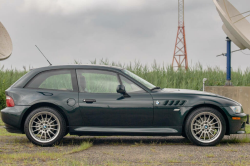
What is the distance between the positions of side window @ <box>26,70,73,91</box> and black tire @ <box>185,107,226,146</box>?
2663mm

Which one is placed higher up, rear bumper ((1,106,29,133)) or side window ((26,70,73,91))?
side window ((26,70,73,91))

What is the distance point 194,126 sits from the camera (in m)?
7.19

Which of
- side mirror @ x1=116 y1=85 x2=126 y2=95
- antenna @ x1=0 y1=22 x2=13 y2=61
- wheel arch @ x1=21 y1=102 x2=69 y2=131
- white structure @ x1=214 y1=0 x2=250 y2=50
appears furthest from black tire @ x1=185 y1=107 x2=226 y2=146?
antenna @ x1=0 y1=22 x2=13 y2=61

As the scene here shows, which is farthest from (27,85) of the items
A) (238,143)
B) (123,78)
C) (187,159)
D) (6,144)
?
(238,143)

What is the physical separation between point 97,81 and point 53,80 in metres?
0.94

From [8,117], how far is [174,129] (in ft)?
11.4

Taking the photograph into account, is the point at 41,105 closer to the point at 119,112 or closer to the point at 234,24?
the point at 119,112

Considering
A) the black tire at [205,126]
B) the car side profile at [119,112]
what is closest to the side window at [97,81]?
the car side profile at [119,112]

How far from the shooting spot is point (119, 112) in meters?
7.16

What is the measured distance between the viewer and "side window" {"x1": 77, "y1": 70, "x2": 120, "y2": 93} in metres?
7.35

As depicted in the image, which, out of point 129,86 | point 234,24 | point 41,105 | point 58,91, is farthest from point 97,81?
point 234,24

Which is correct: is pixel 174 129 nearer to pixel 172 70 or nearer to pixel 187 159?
pixel 187 159

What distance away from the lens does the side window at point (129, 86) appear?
7.31 m

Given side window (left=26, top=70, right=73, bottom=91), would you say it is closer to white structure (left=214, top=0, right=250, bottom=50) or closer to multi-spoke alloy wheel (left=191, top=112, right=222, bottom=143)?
multi-spoke alloy wheel (left=191, top=112, right=222, bottom=143)
